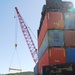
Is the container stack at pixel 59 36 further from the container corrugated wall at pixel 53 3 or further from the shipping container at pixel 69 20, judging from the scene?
the container corrugated wall at pixel 53 3

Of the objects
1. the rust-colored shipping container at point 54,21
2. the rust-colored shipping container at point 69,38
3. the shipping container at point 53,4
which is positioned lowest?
the rust-colored shipping container at point 69,38

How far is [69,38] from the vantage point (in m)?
29.9

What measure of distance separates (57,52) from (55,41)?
1709 millimetres

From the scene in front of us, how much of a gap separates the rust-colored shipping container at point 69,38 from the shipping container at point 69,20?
820mm

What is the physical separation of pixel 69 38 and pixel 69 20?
3.00m

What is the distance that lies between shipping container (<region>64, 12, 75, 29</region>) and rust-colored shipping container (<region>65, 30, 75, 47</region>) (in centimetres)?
82

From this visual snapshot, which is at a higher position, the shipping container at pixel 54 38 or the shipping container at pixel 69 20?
the shipping container at pixel 69 20

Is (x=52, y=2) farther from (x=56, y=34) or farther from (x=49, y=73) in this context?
(x=49, y=73)

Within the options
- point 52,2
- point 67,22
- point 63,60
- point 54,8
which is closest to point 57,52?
point 63,60

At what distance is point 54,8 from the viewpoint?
32469 mm

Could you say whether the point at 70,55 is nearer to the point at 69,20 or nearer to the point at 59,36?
the point at 59,36

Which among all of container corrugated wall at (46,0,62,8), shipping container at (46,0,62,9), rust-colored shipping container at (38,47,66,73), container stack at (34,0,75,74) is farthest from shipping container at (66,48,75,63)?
container corrugated wall at (46,0,62,8)

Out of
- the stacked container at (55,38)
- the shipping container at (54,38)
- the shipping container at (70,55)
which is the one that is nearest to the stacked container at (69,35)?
the shipping container at (70,55)

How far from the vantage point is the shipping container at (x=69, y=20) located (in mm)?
30281
